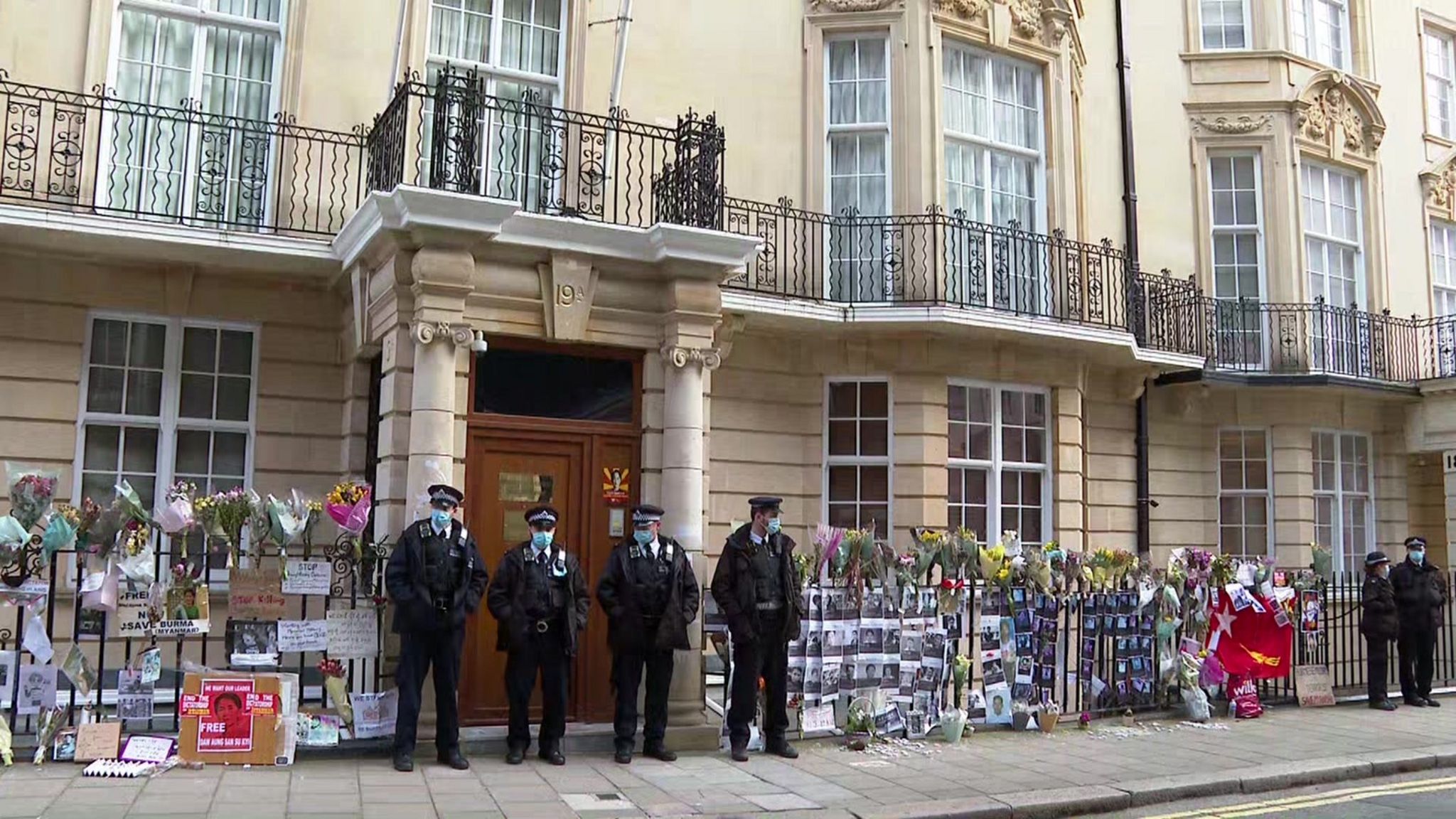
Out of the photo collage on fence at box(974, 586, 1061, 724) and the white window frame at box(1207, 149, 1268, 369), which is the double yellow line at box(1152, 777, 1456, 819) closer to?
the photo collage on fence at box(974, 586, 1061, 724)

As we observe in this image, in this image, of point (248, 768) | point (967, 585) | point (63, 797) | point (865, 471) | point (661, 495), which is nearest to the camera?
point (63, 797)

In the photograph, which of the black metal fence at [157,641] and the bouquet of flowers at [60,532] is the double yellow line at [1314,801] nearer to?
the black metal fence at [157,641]

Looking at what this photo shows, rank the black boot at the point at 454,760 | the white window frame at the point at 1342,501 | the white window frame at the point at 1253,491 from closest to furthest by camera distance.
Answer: the black boot at the point at 454,760
the white window frame at the point at 1253,491
the white window frame at the point at 1342,501

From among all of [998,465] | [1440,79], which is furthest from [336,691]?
[1440,79]

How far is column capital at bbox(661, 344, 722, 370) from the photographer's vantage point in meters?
9.78

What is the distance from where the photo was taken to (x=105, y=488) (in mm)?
10695

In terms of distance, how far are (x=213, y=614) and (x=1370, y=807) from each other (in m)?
9.65

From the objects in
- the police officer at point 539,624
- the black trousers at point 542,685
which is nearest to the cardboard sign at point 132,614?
the police officer at point 539,624

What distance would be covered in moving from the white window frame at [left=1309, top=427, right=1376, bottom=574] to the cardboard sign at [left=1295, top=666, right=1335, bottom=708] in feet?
16.8

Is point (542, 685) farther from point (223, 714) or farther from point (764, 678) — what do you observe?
point (223, 714)

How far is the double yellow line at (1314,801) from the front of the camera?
7.87 metres

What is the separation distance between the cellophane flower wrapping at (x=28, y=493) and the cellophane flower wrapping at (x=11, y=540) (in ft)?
0.26

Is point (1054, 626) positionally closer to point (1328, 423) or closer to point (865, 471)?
point (865, 471)

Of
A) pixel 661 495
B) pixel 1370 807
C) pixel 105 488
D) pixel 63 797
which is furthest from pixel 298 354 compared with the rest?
pixel 1370 807
